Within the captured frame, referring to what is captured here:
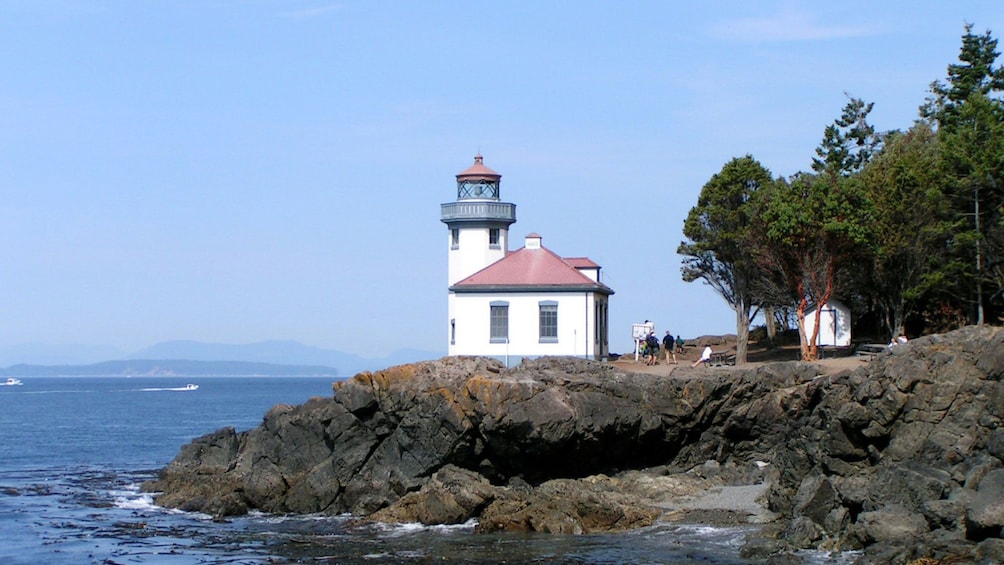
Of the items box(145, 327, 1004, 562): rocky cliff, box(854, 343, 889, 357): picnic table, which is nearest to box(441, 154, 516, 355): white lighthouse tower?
box(145, 327, 1004, 562): rocky cliff

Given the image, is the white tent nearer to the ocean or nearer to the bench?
the bench

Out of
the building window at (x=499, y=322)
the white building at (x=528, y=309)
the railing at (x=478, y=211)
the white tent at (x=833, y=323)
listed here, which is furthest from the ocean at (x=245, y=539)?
the white tent at (x=833, y=323)

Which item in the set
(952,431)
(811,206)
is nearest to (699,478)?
(952,431)

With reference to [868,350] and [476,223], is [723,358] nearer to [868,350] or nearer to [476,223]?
[868,350]

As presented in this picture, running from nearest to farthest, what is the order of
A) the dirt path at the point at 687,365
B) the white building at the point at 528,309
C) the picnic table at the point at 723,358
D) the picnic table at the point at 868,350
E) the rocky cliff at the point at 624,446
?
the rocky cliff at the point at 624,446 → the dirt path at the point at 687,365 → the picnic table at the point at 868,350 → the picnic table at the point at 723,358 → the white building at the point at 528,309

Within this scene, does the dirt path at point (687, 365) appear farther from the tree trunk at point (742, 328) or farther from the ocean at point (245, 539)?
the ocean at point (245, 539)

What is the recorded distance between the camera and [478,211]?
45812 mm

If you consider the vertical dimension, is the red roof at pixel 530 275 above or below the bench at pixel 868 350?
above

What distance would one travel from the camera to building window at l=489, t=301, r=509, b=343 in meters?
43.5

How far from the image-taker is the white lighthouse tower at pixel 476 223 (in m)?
45.8

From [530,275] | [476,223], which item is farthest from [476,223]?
[530,275]

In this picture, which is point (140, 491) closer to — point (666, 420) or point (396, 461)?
point (396, 461)

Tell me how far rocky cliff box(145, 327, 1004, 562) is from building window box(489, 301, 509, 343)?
7914mm

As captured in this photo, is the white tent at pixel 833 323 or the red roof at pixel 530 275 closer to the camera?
the red roof at pixel 530 275
